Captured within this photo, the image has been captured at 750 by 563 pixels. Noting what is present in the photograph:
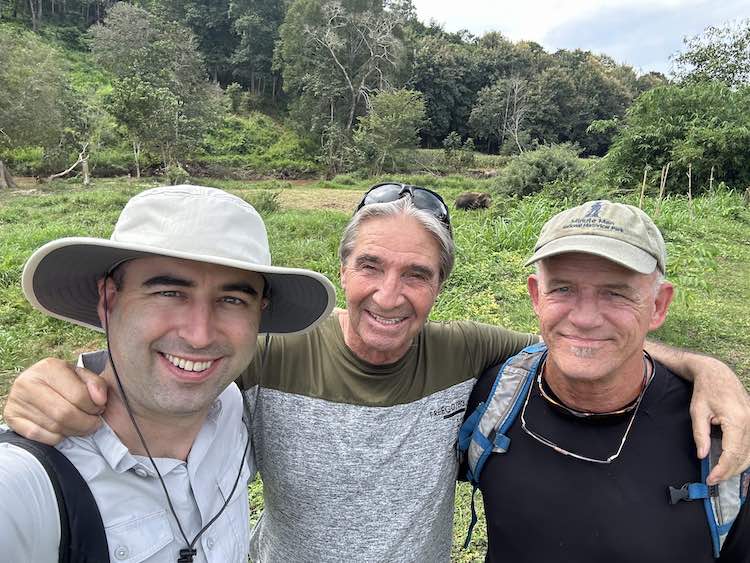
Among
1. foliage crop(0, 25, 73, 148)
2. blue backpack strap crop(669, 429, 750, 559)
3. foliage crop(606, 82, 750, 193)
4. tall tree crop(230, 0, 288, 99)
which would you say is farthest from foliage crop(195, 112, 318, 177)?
blue backpack strap crop(669, 429, 750, 559)

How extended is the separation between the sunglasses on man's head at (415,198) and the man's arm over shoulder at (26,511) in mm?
1266

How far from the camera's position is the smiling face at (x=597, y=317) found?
1.44 metres

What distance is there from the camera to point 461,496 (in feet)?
10.6

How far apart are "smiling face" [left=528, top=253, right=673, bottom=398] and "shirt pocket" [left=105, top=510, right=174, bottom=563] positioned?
1.15 metres

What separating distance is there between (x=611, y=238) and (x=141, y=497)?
4.60 feet

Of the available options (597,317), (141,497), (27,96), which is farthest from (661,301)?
(27,96)

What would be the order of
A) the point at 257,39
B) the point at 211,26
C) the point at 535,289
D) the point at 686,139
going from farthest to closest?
the point at 211,26
the point at 257,39
the point at 686,139
the point at 535,289

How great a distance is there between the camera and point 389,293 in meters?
1.69

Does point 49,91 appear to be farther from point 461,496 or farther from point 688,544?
point 688,544

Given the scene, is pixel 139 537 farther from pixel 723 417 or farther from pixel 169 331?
pixel 723 417

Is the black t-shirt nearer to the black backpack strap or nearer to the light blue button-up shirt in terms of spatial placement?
the light blue button-up shirt

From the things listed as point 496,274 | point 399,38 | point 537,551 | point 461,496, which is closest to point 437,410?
point 537,551

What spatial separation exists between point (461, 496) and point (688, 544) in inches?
82.1

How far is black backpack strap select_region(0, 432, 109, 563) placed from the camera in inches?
37.9
